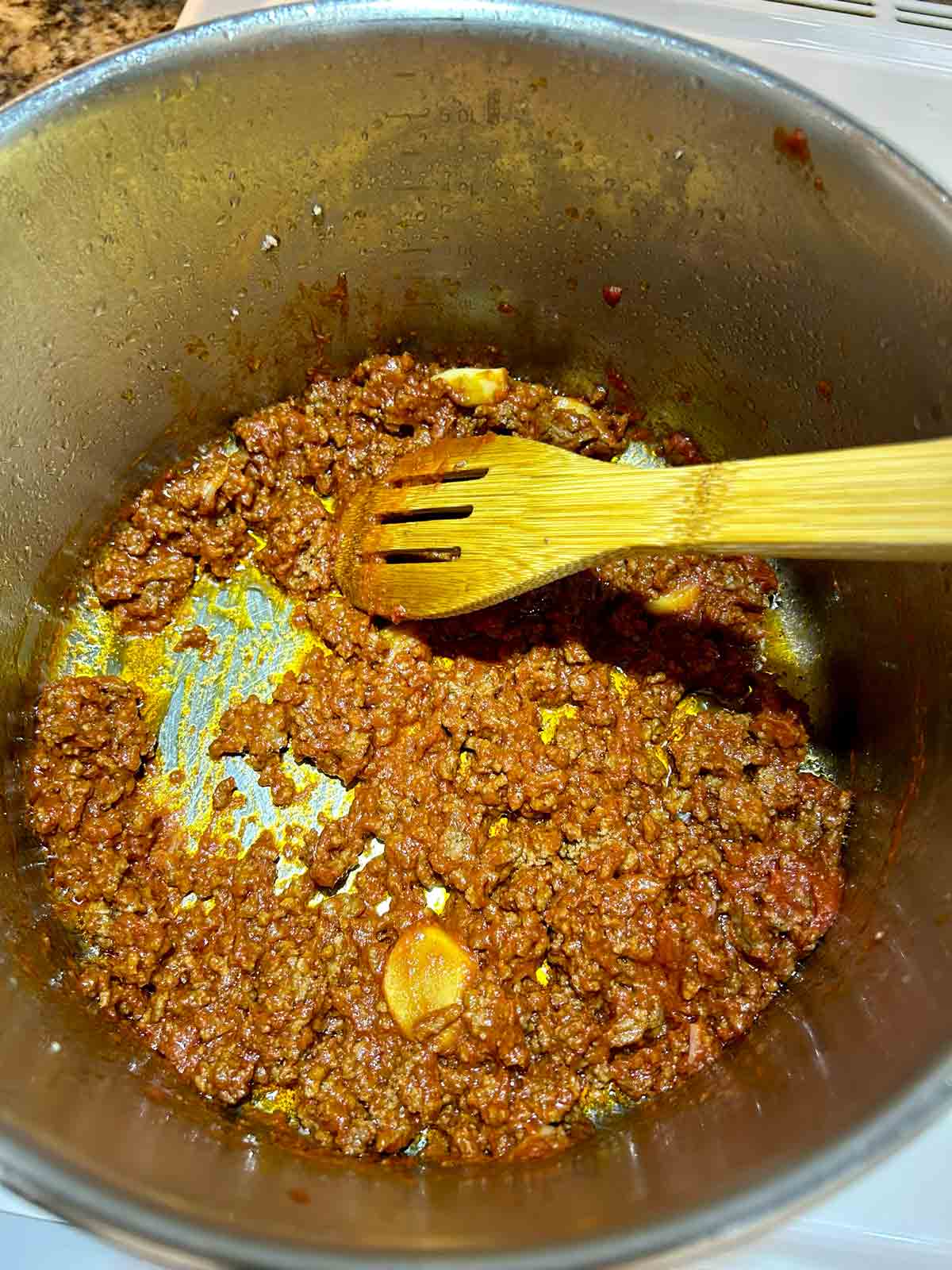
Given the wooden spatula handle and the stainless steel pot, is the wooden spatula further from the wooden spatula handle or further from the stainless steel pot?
the stainless steel pot

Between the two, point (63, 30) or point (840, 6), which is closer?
point (840, 6)

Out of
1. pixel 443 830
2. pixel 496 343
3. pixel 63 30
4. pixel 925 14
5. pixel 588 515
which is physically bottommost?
pixel 443 830

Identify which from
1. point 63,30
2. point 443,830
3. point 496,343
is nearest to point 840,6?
point 496,343

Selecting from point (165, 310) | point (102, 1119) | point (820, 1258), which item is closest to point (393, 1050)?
point (102, 1119)

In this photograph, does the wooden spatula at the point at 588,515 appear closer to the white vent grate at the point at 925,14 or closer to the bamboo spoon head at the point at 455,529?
the bamboo spoon head at the point at 455,529

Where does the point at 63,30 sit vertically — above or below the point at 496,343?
above

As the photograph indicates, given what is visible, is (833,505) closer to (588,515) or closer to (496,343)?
(588,515)

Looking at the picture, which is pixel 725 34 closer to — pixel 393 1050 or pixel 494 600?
pixel 494 600
